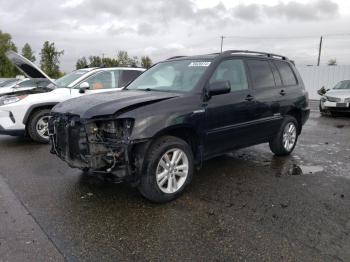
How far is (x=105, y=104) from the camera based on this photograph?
3.85 meters

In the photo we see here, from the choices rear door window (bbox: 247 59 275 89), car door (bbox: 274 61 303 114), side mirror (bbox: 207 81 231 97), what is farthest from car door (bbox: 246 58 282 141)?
side mirror (bbox: 207 81 231 97)

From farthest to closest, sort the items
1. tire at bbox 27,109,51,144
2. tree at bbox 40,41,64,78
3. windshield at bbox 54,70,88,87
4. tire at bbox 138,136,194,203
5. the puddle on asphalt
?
tree at bbox 40,41,64,78, windshield at bbox 54,70,88,87, tire at bbox 27,109,51,144, the puddle on asphalt, tire at bbox 138,136,194,203

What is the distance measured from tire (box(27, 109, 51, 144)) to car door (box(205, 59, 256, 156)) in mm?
4148

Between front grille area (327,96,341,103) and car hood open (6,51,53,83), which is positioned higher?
car hood open (6,51,53,83)

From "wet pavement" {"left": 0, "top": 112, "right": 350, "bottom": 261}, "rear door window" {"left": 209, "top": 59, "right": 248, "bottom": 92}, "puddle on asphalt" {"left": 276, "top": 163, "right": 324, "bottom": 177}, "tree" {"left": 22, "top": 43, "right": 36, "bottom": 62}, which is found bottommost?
"puddle on asphalt" {"left": 276, "top": 163, "right": 324, "bottom": 177}

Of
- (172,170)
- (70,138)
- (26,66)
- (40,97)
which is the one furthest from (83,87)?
(172,170)

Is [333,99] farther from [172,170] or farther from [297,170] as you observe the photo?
[172,170]

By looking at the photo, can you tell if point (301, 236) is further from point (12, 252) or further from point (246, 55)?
point (246, 55)

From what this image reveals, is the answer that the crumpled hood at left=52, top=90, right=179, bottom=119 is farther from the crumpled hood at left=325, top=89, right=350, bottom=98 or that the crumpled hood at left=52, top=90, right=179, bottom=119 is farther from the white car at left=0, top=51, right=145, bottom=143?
the crumpled hood at left=325, top=89, right=350, bottom=98

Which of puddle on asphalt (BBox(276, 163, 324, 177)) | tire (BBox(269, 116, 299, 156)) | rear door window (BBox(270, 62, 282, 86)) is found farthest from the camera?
tire (BBox(269, 116, 299, 156))

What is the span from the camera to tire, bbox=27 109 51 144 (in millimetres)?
7031

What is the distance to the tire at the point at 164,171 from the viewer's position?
3.77 m

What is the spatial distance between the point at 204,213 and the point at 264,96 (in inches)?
97.3

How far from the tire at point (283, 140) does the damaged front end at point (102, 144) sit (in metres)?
3.27
